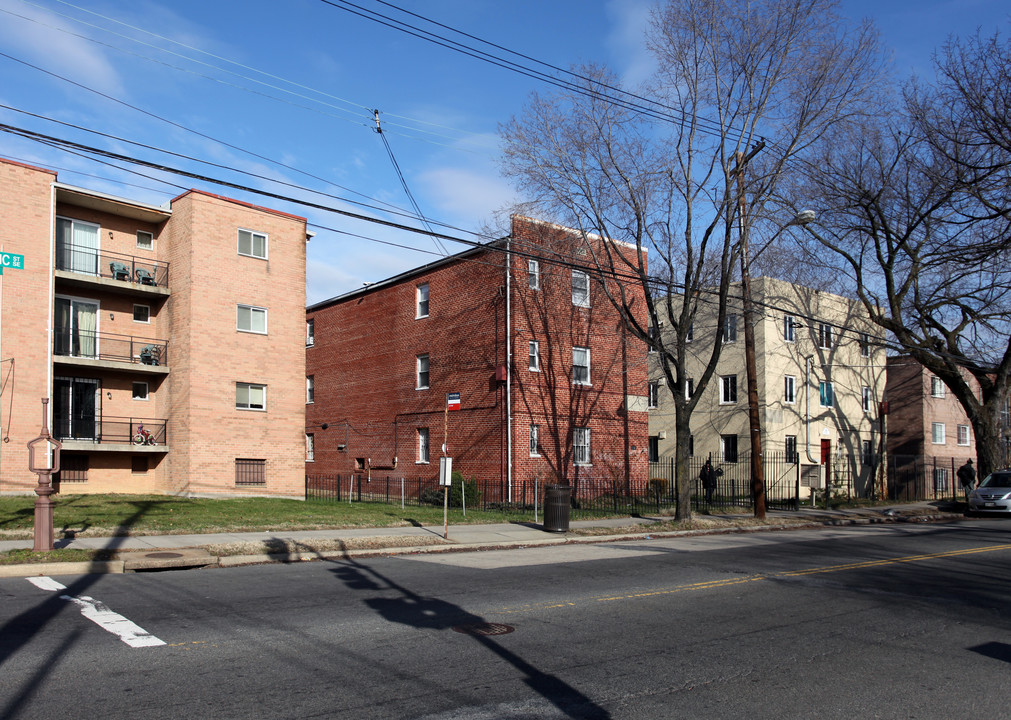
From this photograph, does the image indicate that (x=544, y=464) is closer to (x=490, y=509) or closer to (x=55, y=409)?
(x=490, y=509)

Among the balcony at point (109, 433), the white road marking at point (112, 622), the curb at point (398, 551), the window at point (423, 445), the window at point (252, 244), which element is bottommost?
the curb at point (398, 551)

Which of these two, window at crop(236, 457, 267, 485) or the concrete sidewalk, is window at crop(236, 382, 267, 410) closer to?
window at crop(236, 457, 267, 485)

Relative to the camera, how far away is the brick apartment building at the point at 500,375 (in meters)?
28.2

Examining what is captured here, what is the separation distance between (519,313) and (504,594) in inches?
733

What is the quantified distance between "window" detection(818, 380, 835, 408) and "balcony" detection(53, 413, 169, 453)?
31.0 m

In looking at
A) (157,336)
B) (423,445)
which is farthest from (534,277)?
(157,336)

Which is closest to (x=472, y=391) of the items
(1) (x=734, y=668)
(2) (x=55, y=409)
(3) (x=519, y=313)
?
(3) (x=519, y=313)

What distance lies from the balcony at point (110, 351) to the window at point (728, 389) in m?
25.3

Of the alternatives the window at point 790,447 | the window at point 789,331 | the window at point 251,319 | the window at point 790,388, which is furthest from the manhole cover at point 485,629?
the window at point 789,331

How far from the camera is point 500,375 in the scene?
91.5 feet

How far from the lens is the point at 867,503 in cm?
3350

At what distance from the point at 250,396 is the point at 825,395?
2870 centimetres

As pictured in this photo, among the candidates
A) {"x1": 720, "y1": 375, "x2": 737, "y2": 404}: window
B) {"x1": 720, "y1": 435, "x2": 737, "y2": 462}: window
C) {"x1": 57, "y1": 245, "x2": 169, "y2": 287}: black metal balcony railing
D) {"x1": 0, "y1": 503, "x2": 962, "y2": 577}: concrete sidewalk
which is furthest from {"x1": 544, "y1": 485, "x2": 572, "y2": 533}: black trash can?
{"x1": 720, "y1": 375, "x2": 737, "y2": 404}: window

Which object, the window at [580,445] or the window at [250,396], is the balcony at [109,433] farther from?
the window at [580,445]
